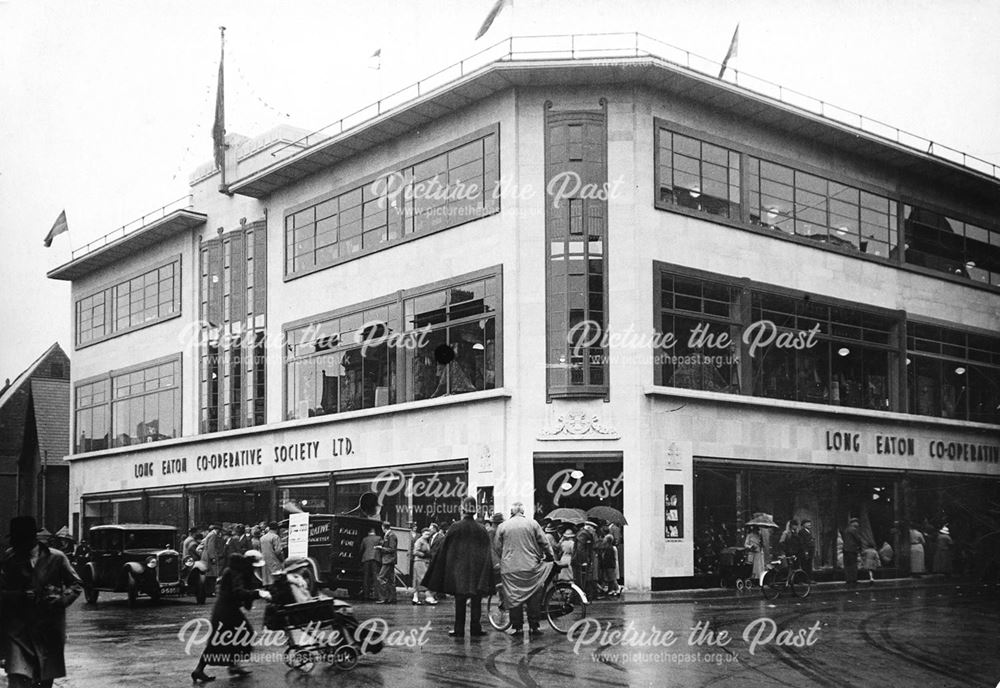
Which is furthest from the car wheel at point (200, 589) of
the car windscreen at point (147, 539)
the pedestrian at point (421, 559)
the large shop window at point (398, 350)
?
the large shop window at point (398, 350)

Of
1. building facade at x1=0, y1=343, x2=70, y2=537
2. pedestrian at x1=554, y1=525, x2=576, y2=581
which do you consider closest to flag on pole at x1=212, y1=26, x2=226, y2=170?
building facade at x1=0, y1=343, x2=70, y2=537

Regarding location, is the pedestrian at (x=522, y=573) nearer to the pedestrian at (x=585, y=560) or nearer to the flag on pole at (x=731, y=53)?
the pedestrian at (x=585, y=560)

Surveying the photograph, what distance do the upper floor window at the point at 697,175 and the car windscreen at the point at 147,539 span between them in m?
14.7

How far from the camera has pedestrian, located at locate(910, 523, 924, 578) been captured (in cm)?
3166

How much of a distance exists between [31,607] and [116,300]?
1549 inches

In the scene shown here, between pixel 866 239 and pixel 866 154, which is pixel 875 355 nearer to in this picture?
pixel 866 239

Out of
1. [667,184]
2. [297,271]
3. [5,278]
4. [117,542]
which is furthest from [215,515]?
[5,278]

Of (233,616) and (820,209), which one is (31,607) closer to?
(233,616)

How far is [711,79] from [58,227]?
19730 millimetres

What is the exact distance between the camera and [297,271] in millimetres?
36094

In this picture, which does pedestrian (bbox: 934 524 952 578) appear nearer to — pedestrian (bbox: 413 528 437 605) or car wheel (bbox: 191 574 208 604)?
pedestrian (bbox: 413 528 437 605)

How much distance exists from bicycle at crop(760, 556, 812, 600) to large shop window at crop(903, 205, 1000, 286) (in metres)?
13.5

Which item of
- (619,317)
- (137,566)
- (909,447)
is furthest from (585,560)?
(909,447)

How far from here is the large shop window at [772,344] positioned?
1110 inches
